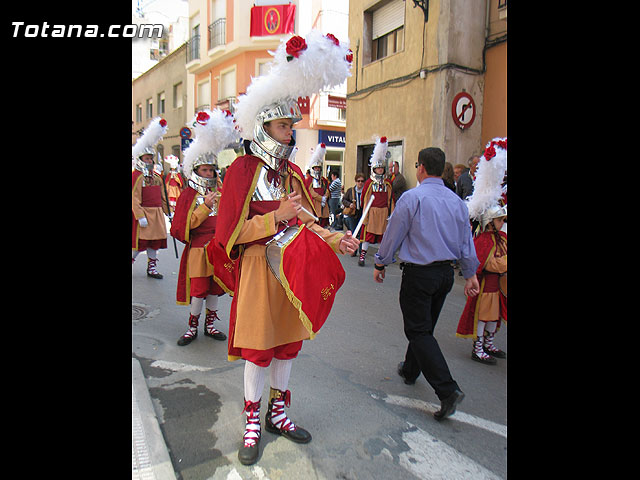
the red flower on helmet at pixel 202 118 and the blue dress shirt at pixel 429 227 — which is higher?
the red flower on helmet at pixel 202 118

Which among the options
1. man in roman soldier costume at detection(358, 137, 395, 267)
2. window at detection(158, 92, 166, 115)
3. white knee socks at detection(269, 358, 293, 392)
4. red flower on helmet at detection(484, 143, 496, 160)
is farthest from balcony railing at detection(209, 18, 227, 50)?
white knee socks at detection(269, 358, 293, 392)

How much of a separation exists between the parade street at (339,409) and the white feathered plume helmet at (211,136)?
6.17 feet

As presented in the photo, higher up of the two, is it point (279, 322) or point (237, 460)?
point (279, 322)

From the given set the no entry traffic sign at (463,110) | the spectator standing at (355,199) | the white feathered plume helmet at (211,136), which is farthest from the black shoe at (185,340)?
the no entry traffic sign at (463,110)

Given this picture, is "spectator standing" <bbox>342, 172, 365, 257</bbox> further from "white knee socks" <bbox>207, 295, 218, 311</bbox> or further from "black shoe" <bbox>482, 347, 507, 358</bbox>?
"black shoe" <bbox>482, 347, 507, 358</bbox>

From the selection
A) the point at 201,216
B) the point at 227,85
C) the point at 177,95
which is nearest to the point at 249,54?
the point at 227,85

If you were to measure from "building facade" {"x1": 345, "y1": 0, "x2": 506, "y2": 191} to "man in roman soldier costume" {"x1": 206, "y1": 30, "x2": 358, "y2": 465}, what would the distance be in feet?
26.4

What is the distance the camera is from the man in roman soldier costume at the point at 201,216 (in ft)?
15.2

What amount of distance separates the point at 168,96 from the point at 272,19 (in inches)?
444

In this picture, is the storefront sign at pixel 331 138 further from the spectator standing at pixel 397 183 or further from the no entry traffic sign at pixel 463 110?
the spectator standing at pixel 397 183
